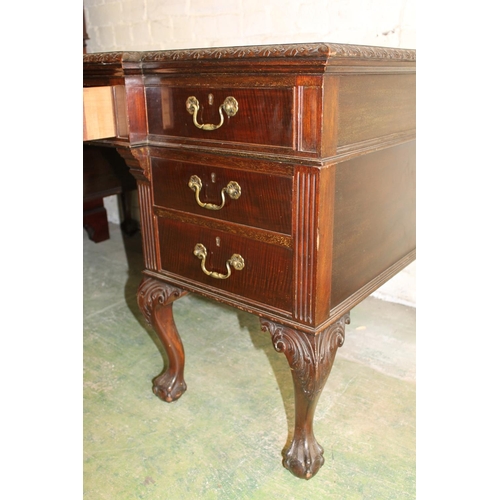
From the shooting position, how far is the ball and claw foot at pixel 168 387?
1.42 metres

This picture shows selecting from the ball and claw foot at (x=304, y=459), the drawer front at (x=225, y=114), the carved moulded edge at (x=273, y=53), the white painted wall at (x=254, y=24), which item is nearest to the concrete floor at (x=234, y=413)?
the ball and claw foot at (x=304, y=459)

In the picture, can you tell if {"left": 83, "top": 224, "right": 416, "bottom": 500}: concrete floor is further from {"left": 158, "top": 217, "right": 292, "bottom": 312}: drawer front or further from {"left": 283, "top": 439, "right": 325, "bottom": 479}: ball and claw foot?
{"left": 158, "top": 217, "right": 292, "bottom": 312}: drawer front

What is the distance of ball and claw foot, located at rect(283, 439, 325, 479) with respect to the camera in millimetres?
1126

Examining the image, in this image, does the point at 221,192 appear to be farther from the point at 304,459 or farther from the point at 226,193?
the point at 304,459

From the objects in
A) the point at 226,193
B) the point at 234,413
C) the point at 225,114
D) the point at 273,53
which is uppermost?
the point at 273,53

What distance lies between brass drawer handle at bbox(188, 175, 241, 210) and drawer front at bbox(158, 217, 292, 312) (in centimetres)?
6

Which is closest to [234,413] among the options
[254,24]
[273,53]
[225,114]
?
[225,114]

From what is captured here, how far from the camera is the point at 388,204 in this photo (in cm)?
120

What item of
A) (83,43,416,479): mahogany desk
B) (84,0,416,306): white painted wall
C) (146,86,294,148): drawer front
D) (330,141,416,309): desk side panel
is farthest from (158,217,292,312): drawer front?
(84,0,416,306): white painted wall

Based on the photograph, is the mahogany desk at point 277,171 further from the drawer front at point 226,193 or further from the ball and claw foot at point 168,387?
the ball and claw foot at point 168,387

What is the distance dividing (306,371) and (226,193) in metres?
0.41

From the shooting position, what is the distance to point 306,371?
1037 mm
